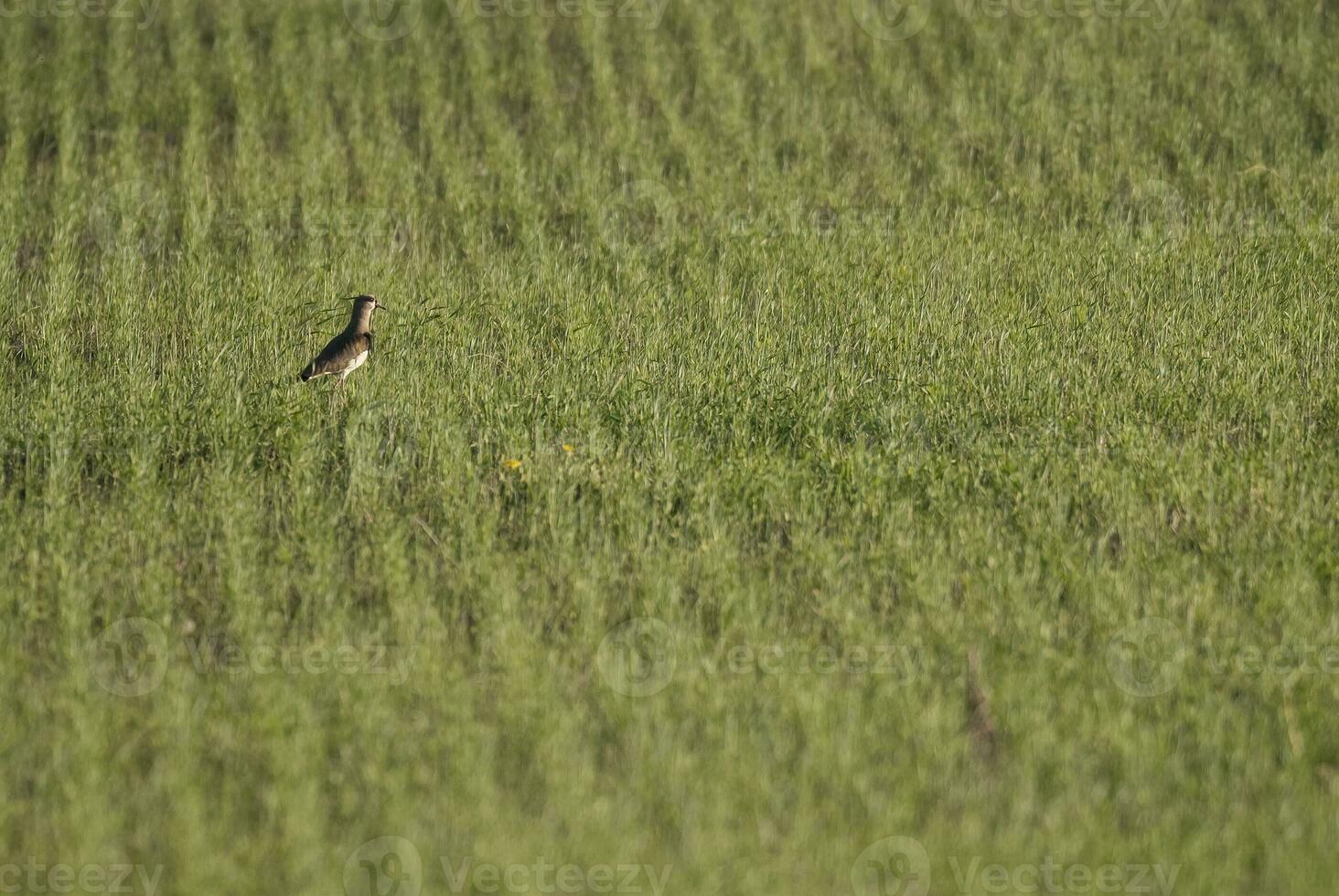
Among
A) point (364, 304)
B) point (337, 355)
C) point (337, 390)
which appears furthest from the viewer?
point (364, 304)

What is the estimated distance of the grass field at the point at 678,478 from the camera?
14.5 feet

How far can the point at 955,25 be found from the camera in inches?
499

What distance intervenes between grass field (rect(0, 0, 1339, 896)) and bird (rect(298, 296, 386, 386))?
186 millimetres

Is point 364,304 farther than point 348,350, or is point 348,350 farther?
point 364,304

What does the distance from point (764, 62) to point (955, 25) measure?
75.0 inches

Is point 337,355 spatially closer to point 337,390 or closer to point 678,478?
point 337,390

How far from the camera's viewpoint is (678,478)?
21.0 feet

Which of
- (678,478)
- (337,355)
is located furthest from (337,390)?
(678,478)

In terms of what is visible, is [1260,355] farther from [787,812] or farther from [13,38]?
[13,38]

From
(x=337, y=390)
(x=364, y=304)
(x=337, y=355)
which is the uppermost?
(x=364, y=304)

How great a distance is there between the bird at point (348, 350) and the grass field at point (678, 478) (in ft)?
0.61

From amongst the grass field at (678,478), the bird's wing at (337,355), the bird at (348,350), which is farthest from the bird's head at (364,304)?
the grass field at (678,478)

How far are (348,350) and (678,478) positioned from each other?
177cm

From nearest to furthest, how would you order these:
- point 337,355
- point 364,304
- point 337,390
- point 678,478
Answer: point 678,478
point 337,355
point 337,390
point 364,304
